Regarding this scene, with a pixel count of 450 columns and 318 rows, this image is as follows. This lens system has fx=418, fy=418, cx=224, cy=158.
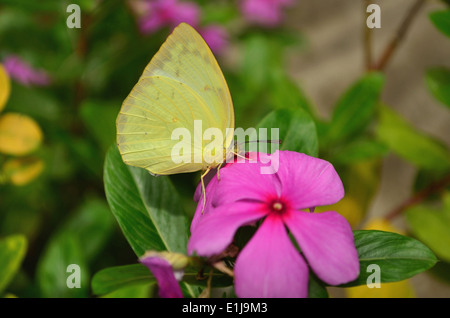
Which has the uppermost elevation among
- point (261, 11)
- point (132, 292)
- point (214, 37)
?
point (261, 11)

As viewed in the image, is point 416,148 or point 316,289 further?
point 416,148

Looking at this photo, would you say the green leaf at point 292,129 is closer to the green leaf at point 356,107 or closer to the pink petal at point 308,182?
the pink petal at point 308,182

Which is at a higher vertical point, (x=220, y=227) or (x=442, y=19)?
(x=442, y=19)

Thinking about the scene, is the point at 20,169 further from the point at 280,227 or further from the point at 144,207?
the point at 280,227

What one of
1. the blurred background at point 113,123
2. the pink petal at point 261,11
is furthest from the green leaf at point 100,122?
the pink petal at point 261,11

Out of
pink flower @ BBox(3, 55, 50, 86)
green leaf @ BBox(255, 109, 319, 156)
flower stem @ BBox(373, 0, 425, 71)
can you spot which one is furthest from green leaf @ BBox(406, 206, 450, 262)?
pink flower @ BBox(3, 55, 50, 86)

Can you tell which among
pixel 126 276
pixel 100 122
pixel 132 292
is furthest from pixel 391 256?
pixel 100 122

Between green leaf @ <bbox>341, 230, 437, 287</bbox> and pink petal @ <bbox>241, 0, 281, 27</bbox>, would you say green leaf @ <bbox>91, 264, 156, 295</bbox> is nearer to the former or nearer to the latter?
green leaf @ <bbox>341, 230, 437, 287</bbox>
